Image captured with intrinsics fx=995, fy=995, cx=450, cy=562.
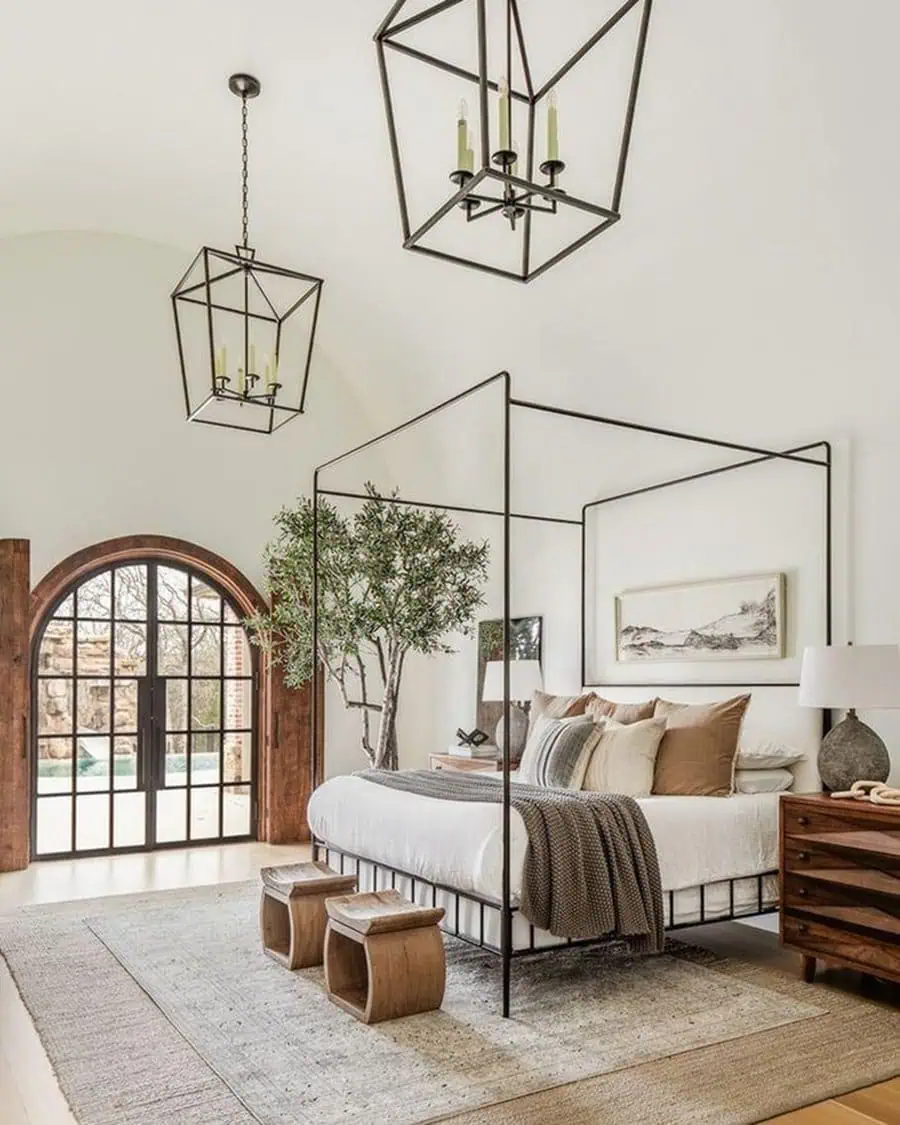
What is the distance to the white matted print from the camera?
493 centimetres

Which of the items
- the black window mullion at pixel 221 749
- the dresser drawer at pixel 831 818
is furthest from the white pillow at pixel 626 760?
the black window mullion at pixel 221 749

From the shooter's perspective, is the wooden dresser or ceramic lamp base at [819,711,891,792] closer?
the wooden dresser

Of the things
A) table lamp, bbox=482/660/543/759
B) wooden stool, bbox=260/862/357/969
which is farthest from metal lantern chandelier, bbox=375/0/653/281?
Result: wooden stool, bbox=260/862/357/969

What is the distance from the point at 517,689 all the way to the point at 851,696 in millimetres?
2492

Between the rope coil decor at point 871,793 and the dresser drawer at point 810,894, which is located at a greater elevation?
the rope coil decor at point 871,793

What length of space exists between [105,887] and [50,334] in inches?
146

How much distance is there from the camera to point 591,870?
146 inches

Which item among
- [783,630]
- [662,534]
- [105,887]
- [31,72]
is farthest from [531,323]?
[105,887]

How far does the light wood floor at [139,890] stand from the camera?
9.24 ft

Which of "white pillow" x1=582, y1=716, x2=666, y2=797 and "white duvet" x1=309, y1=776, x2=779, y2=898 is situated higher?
"white pillow" x1=582, y1=716, x2=666, y2=797

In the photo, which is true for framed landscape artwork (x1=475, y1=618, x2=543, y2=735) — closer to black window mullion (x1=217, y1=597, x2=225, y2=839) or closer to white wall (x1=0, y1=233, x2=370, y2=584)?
white wall (x1=0, y1=233, x2=370, y2=584)

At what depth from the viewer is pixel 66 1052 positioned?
3.26 meters

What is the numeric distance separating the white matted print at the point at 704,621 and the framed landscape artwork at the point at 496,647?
33.9 inches

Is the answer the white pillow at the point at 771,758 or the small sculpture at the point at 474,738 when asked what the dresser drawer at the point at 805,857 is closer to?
the white pillow at the point at 771,758
